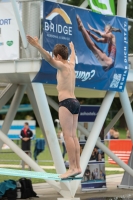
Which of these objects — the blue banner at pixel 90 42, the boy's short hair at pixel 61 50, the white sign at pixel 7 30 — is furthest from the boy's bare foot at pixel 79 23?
the boy's short hair at pixel 61 50

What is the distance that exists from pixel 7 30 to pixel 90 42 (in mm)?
2085

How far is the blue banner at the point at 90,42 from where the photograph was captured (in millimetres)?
15328

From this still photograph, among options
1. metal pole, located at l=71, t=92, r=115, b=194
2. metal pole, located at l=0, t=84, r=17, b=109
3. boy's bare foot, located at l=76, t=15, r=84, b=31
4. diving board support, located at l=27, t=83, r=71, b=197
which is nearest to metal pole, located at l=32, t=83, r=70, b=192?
diving board support, located at l=27, t=83, r=71, b=197

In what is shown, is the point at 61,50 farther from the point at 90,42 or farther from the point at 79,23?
the point at 90,42

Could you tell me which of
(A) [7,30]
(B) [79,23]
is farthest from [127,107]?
(A) [7,30]

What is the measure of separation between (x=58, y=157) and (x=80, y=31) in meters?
3.03

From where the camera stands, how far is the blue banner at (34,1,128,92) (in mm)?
15328

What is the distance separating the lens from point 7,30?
15.7 metres

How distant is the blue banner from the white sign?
87cm

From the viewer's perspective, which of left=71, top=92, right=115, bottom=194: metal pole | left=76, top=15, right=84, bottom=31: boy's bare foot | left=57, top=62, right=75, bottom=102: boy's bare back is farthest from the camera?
left=71, top=92, right=115, bottom=194: metal pole

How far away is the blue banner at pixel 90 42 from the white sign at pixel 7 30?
87cm

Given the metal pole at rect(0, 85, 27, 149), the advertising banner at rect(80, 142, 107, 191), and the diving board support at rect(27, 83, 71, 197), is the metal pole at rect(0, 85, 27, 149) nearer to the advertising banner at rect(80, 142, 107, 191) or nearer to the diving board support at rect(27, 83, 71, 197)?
the advertising banner at rect(80, 142, 107, 191)

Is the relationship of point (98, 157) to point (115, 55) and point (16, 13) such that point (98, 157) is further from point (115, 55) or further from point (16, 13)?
point (16, 13)

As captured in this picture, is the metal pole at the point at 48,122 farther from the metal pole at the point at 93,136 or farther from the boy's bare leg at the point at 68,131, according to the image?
the boy's bare leg at the point at 68,131
